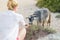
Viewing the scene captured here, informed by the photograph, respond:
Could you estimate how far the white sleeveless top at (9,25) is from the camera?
1866mm

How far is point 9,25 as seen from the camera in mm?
1915

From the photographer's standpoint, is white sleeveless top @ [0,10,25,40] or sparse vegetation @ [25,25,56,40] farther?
sparse vegetation @ [25,25,56,40]

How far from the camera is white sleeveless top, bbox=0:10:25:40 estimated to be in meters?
1.87

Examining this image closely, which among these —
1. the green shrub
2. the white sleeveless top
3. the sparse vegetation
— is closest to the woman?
the white sleeveless top

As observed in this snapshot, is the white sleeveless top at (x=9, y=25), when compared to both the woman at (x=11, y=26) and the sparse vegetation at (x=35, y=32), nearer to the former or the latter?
the woman at (x=11, y=26)

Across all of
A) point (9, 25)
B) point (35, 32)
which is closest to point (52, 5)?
point (35, 32)

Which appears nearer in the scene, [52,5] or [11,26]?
[11,26]

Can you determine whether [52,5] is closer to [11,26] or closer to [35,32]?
[35,32]

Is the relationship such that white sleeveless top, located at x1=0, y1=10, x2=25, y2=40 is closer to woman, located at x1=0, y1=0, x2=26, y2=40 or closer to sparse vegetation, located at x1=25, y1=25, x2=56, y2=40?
woman, located at x1=0, y1=0, x2=26, y2=40

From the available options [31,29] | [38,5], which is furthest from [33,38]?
[38,5]

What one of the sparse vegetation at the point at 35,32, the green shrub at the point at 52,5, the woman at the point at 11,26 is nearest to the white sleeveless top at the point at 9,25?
the woman at the point at 11,26

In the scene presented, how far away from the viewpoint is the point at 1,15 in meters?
1.95

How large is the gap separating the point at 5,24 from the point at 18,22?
123 mm

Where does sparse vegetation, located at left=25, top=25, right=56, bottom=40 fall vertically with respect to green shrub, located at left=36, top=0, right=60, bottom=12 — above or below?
below
